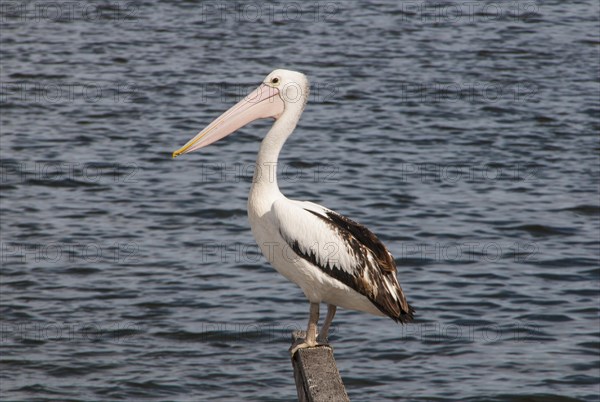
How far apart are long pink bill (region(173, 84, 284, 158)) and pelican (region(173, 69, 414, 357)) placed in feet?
0.35

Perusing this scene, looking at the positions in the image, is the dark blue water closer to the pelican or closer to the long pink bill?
the pelican

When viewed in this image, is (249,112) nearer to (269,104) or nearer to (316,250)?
(269,104)

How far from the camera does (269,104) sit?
6590mm

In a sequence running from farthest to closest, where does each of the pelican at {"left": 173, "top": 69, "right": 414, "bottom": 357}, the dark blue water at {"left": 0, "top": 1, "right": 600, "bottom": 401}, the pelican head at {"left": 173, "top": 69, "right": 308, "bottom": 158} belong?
Answer: the dark blue water at {"left": 0, "top": 1, "right": 600, "bottom": 401} < the pelican head at {"left": 173, "top": 69, "right": 308, "bottom": 158} < the pelican at {"left": 173, "top": 69, "right": 414, "bottom": 357}

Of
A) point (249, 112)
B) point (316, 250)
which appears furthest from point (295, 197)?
point (316, 250)

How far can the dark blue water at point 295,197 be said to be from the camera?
412 inches

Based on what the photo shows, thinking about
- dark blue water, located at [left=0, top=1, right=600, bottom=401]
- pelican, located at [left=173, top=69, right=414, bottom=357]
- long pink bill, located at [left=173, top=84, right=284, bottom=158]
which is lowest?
dark blue water, located at [left=0, top=1, right=600, bottom=401]

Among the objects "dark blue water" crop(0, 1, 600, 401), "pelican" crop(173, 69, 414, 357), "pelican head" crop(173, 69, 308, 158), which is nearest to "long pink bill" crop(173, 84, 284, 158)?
"pelican head" crop(173, 69, 308, 158)

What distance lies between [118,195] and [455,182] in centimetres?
410

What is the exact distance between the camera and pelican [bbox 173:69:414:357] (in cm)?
622

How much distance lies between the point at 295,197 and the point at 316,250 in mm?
7433

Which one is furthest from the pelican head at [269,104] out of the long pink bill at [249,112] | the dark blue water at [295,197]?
the dark blue water at [295,197]

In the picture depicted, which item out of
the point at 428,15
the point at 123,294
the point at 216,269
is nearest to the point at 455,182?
the point at 216,269

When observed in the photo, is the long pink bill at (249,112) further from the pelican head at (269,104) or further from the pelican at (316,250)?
the pelican at (316,250)
